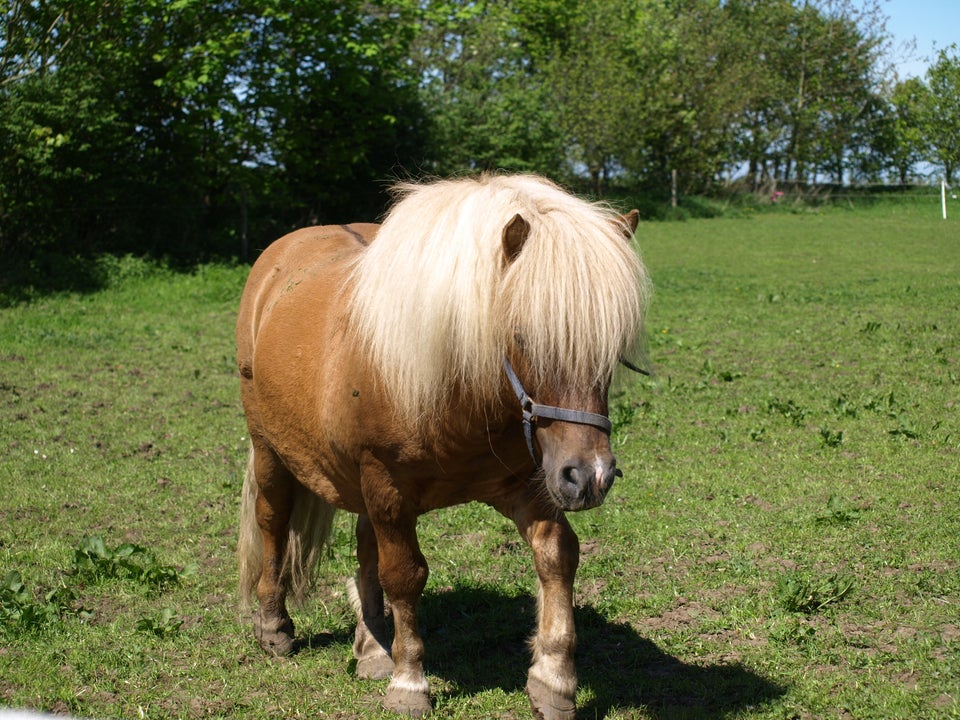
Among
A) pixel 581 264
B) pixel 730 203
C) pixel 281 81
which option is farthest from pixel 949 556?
pixel 730 203

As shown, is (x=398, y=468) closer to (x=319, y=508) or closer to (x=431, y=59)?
(x=319, y=508)

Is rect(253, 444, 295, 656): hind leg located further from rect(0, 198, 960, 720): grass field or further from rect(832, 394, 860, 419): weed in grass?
rect(832, 394, 860, 419): weed in grass

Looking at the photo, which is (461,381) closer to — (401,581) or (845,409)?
(401,581)

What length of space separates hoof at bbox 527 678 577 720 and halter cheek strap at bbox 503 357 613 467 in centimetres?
83

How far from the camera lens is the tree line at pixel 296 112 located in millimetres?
15789

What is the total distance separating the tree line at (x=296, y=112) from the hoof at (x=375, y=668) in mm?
2674

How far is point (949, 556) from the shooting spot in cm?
451

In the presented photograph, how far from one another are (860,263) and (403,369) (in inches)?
634

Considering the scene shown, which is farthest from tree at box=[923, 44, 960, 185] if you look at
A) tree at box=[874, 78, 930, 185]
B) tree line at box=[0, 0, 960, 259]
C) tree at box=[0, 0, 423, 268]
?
tree at box=[0, 0, 423, 268]

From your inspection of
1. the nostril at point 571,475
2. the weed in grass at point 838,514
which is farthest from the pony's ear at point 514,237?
the weed in grass at point 838,514

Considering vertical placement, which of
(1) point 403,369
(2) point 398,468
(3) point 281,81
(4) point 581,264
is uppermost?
(3) point 281,81

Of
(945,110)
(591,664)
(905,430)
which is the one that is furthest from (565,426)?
(945,110)

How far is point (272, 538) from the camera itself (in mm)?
4398

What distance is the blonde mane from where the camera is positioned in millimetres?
2777
